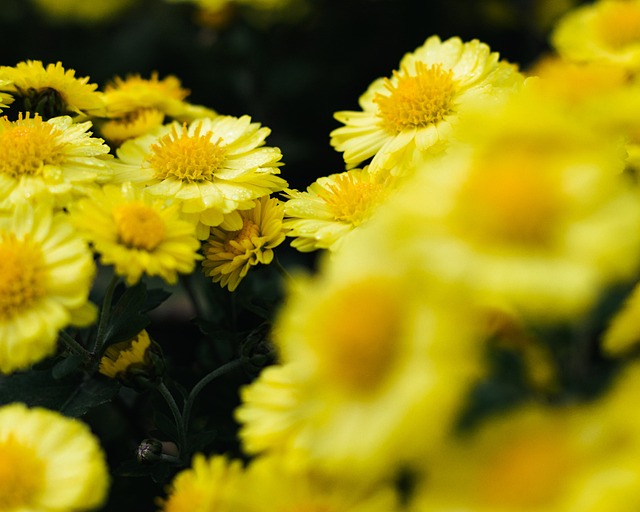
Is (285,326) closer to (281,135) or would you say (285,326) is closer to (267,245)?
(267,245)

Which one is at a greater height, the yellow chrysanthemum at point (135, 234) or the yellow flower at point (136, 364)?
the yellow chrysanthemum at point (135, 234)

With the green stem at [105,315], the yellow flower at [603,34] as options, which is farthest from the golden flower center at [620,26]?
the green stem at [105,315]

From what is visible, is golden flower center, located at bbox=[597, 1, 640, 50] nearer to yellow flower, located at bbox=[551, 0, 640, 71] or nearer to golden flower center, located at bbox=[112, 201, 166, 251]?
yellow flower, located at bbox=[551, 0, 640, 71]

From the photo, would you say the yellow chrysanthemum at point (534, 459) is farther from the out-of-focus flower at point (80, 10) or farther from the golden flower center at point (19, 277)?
the out-of-focus flower at point (80, 10)

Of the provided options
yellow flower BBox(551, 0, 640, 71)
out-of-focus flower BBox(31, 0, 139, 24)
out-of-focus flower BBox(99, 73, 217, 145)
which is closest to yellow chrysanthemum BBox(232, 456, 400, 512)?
out-of-focus flower BBox(99, 73, 217, 145)

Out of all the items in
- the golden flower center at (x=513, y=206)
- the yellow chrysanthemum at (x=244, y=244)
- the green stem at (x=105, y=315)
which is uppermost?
the yellow chrysanthemum at (x=244, y=244)

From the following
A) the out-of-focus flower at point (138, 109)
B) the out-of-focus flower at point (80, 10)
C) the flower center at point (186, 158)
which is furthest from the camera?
the out-of-focus flower at point (80, 10)

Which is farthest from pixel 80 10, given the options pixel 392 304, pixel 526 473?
pixel 526 473

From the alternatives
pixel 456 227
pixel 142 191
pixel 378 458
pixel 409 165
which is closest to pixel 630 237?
pixel 456 227
